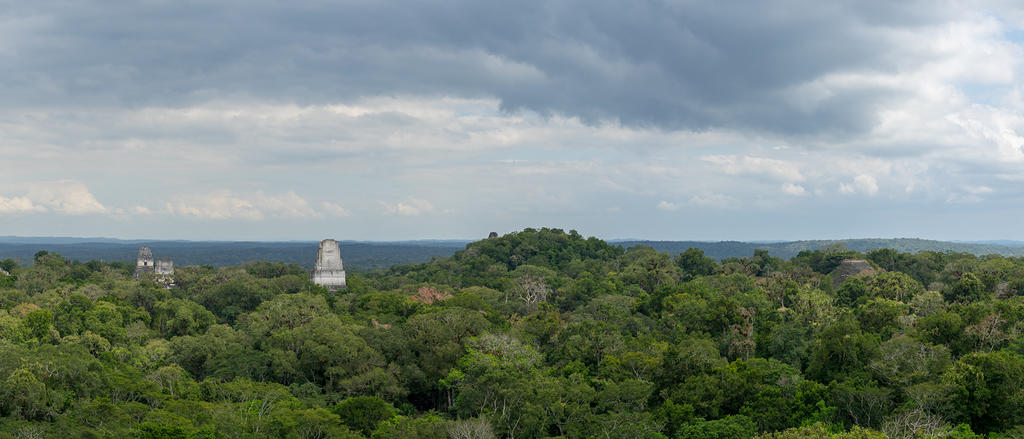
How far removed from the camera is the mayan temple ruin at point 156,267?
7600 cm

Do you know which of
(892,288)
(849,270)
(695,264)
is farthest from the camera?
(695,264)

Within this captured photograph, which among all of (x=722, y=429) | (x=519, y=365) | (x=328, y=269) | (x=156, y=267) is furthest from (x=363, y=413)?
(x=156, y=267)

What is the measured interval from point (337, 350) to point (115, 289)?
101ft

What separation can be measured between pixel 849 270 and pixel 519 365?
49110mm

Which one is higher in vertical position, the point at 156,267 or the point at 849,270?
the point at 849,270

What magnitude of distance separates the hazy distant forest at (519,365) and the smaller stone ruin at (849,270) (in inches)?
472

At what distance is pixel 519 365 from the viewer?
3588 cm

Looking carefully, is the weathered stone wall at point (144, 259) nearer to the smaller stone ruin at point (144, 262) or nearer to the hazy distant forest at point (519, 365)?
the smaller stone ruin at point (144, 262)

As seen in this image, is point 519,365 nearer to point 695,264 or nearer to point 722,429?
point 722,429

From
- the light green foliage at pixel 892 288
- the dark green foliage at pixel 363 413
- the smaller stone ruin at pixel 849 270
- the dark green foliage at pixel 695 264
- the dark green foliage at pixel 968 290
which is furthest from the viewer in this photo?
the dark green foliage at pixel 695 264

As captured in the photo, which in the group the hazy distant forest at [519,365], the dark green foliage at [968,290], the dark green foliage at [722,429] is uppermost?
the dark green foliage at [968,290]

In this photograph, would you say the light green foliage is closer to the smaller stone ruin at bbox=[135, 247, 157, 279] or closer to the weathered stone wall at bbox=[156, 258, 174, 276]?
the weathered stone wall at bbox=[156, 258, 174, 276]

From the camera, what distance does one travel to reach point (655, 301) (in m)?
55.8

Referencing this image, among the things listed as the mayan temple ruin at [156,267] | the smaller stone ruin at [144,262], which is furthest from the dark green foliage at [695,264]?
the smaller stone ruin at [144,262]
